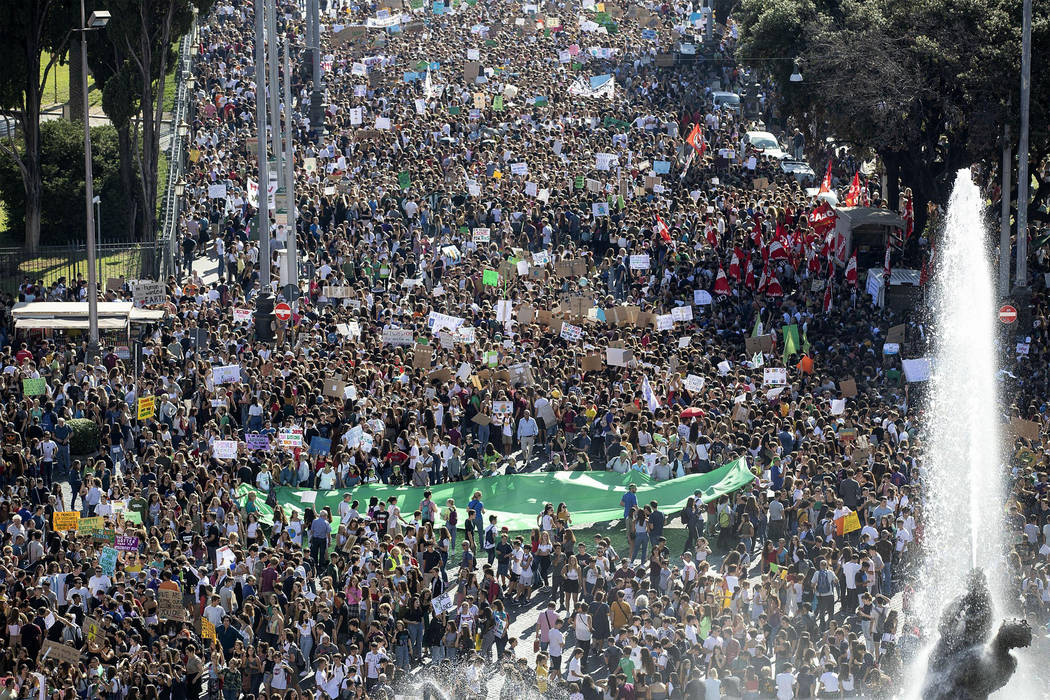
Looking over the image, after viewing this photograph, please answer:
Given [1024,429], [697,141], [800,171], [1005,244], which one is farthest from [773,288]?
[800,171]

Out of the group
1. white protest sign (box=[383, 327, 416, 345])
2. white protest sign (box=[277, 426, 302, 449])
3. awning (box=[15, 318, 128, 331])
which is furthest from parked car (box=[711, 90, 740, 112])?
white protest sign (box=[277, 426, 302, 449])

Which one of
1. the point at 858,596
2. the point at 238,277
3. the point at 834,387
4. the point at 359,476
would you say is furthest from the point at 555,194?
the point at 858,596

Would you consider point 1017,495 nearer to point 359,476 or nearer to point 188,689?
point 359,476

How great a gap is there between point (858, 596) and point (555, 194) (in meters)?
22.7

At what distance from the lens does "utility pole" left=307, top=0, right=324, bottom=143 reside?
2019 inches

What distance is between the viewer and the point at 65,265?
39.5 m

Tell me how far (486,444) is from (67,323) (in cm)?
949

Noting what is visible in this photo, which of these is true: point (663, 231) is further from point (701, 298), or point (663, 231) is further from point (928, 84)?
point (928, 84)

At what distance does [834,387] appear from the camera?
3011cm

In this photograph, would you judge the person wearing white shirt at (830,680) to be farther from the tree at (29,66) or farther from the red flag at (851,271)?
the tree at (29,66)

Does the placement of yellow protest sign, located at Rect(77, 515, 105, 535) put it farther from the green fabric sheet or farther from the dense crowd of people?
the green fabric sheet

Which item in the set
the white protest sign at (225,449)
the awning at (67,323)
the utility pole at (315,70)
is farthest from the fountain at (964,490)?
the utility pole at (315,70)

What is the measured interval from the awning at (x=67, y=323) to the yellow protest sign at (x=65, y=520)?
980 centimetres

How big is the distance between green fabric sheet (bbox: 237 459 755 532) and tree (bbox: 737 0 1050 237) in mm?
16682
